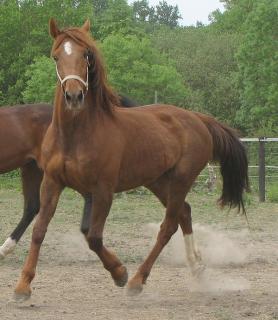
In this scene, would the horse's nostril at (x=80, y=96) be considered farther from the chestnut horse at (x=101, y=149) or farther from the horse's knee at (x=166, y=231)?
the horse's knee at (x=166, y=231)

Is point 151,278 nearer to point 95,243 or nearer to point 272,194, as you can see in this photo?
point 95,243

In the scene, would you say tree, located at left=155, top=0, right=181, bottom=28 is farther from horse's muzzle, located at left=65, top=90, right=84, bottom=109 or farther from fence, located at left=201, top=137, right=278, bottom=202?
horse's muzzle, located at left=65, top=90, right=84, bottom=109

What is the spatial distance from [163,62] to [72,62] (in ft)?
107

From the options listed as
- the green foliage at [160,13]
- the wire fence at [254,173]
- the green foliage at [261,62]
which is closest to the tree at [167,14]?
the green foliage at [160,13]

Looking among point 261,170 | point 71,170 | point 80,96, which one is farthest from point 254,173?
point 80,96

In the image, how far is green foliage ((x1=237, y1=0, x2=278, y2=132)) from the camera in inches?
1625

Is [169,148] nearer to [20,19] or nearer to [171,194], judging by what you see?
[171,194]

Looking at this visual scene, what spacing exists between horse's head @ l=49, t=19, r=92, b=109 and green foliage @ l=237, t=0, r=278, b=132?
115 ft

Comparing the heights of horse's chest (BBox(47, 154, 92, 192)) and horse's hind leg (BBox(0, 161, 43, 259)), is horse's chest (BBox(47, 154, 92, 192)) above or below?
above

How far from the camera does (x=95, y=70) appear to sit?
5.99m

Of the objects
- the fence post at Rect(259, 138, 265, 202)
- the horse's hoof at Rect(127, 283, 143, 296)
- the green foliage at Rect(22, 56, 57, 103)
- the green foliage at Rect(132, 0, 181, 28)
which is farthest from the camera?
the green foliage at Rect(132, 0, 181, 28)

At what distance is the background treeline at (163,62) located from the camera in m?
32.2

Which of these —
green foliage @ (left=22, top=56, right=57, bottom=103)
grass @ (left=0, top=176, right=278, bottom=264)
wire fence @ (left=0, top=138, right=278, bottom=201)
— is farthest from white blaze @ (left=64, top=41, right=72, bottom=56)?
green foliage @ (left=22, top=56, right=57, bottom=103)

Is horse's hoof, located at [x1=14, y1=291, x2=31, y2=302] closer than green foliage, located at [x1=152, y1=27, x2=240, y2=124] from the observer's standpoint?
Yes
